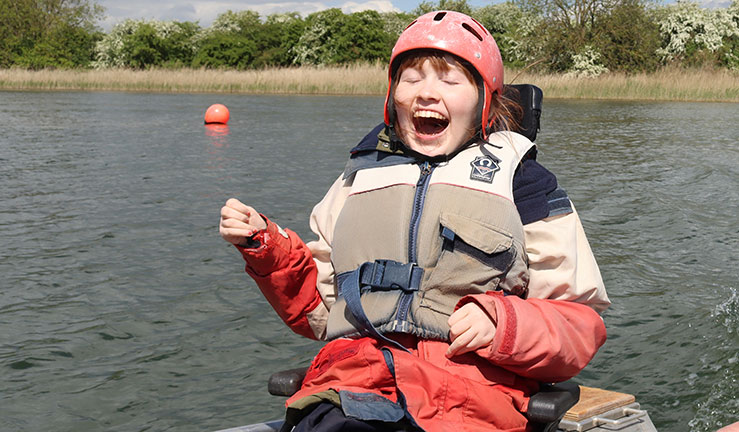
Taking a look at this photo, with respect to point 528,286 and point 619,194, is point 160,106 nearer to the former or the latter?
point 619,194

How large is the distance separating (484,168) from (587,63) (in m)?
38.4

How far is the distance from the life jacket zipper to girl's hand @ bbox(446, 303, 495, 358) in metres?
0.16

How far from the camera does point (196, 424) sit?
4180 mm

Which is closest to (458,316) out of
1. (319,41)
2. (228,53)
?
(319,41)

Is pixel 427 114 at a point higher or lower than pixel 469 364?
higher

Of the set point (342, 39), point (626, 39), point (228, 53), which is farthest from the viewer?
point (228, 53)

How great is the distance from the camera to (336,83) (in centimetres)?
3238

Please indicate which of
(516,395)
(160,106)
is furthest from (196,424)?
(160,106)

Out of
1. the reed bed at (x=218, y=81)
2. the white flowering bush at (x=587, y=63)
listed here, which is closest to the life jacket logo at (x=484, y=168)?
the reed bed at (x=218, y=81)

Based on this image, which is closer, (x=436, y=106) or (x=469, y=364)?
(x=469, y=364)

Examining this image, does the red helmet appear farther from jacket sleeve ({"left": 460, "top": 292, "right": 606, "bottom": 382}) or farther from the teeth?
jacket sleeve ({"left": 460, "top": 292, "right": 606, "bottom": 382})

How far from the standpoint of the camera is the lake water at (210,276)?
14.8 feet

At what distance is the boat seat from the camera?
88.1 inches

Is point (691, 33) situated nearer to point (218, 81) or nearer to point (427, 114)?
point (218, 81)
